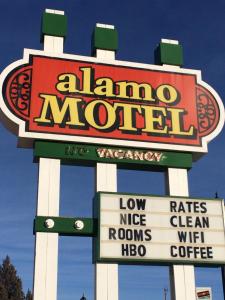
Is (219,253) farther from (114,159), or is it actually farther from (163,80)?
(163,80)

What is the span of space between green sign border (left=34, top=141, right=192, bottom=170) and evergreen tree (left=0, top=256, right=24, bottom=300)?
44.0 meters

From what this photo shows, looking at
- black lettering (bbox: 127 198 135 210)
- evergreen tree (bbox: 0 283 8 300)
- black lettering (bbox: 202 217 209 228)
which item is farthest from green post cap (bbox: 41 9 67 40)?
evergreen tree (bbox: 0 283 8 300)

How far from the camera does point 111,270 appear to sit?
55.6 feet

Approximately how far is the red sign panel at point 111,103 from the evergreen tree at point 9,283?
44.2 metres

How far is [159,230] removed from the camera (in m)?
17.5

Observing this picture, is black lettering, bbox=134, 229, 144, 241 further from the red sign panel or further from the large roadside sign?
the red sign panel

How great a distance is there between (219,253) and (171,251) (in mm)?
1693

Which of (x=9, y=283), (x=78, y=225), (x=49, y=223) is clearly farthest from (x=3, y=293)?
(x=49, y=223)

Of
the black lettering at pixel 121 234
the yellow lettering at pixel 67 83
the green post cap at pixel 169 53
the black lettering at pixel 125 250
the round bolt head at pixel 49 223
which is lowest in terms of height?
the black lettering at pixel 125 250

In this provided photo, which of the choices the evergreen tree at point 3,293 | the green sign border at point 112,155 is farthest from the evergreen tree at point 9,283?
the green sign border at point 112,155

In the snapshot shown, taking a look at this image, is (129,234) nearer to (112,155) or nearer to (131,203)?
(131,203)

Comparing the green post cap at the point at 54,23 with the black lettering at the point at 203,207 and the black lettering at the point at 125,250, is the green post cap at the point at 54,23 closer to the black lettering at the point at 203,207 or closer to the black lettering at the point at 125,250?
the black lettering at the point at 203,207

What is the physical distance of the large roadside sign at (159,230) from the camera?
55.6 feet

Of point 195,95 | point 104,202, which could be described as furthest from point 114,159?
point 195,95
